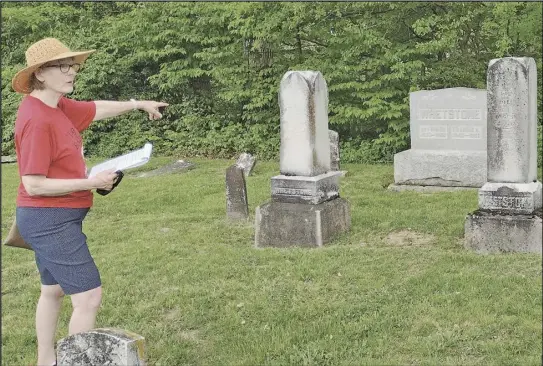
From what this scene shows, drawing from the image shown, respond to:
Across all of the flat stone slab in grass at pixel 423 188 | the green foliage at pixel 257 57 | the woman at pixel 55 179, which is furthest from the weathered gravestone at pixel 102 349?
the green foliage at pixel 257 57

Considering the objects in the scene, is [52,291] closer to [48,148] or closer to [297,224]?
[48,148]

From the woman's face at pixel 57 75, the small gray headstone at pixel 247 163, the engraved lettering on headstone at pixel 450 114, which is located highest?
the woman's face at pixel 57 75

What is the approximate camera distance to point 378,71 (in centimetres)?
1478

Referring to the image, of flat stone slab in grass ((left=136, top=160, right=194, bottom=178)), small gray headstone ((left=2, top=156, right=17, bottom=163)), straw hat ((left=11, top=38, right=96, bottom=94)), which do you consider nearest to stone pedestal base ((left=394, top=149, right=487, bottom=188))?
flat stone slab in grass ((left=136, top=160, right=194, bottom=178))

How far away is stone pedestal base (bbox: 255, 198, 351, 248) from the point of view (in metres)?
7.22

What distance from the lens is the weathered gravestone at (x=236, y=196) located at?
880cm

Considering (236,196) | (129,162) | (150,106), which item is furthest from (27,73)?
(236,196)

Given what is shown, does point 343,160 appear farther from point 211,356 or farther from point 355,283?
point 211,356

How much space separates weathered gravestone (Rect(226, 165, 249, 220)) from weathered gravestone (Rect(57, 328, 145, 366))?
5302 millimetres

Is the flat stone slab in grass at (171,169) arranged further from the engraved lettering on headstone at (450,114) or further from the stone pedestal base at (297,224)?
the stone pedestal base at (297,224)

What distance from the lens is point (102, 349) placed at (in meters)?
3.40

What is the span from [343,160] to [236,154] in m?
2.91

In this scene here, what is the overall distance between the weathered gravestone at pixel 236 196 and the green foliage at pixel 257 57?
6085mm

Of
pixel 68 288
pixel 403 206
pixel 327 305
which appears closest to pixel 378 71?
pixel 403 206
